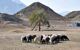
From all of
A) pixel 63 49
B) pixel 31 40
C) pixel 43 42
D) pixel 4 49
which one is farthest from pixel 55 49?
pixel 31 40

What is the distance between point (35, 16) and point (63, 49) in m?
60.2

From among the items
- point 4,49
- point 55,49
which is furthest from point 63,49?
point 4,49

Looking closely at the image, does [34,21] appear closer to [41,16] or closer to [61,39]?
[41,16]

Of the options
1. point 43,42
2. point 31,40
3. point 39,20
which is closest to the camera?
point 43,42

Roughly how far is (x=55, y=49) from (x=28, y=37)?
1096cm

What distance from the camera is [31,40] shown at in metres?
36.6

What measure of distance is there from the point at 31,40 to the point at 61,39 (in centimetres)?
416

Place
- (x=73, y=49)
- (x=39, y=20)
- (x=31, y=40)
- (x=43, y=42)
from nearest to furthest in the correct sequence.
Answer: (x=73, y=49)
(x=43, y=42)
(x=31, y=40)
(x=39, y=20)

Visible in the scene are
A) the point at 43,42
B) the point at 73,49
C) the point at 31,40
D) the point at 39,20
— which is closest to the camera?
the point at 73,49

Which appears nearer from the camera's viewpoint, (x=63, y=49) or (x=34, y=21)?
(x=63, y=49)

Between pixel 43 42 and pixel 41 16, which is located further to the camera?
pixel 41 16

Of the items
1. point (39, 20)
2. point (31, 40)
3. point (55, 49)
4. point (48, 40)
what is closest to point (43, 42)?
point (48, 40)

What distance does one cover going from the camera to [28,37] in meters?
37.0

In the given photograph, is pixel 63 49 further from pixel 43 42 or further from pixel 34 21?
pixel 34 21
